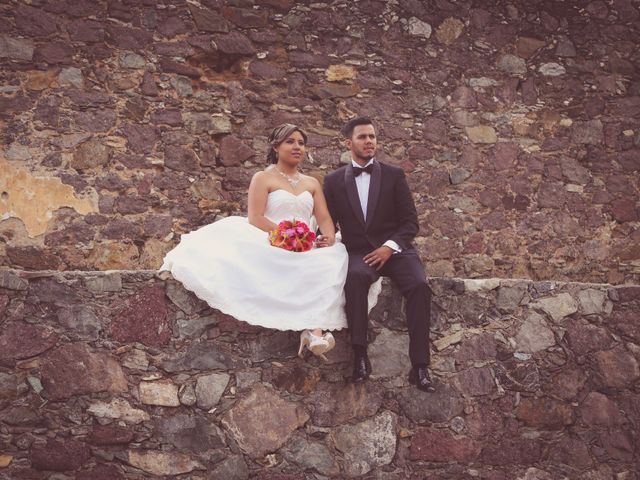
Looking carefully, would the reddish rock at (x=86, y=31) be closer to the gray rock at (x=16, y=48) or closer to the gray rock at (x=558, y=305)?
the gray rock at (x=16, y=48)

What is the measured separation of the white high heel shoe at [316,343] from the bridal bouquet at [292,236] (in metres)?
0.54

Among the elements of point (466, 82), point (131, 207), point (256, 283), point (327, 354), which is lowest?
point (327, 354)

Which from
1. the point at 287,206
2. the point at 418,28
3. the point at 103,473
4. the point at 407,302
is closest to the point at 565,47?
the point at 418,28

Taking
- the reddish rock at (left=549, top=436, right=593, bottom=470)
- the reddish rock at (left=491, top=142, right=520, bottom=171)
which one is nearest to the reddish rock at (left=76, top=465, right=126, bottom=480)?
the reddish rock at (left=549, top=436, right=593, bottom=470)

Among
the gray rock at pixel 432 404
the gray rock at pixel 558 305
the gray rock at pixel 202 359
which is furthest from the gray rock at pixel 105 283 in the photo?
the gray rock at pixel 558 305

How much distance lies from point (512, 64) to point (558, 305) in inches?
111

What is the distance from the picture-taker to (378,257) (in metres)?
4.15

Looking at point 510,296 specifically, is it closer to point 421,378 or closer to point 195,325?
point 421,378

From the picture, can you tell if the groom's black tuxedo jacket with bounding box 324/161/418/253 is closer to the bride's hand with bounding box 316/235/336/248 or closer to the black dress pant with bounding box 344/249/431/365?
the bride's hand with bounding box 316/235/336/248

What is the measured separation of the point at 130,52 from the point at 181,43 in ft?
1.41

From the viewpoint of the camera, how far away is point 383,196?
171 inches

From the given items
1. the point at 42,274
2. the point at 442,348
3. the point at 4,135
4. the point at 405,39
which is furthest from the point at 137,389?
the point at 405,39

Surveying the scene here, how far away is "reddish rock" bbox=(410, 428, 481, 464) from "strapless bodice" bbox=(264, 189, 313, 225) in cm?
158

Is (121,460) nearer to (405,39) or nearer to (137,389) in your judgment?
(137,389)
